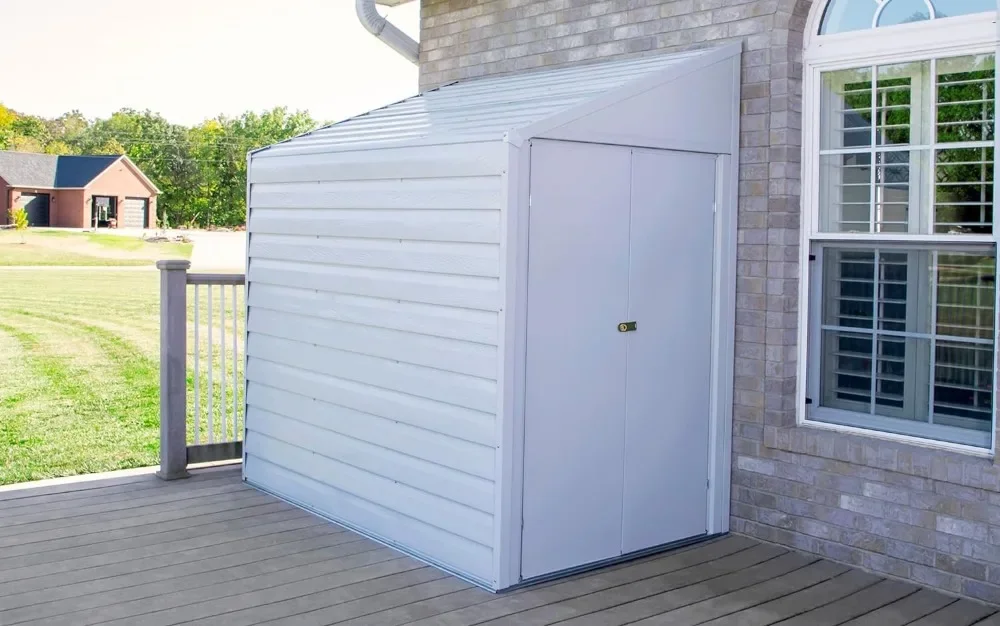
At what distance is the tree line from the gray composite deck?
4036 centimetres

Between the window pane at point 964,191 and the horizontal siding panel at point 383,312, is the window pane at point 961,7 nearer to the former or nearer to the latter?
the window pane at point 964,191

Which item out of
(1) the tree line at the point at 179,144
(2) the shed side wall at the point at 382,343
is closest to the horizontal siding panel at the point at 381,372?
(2) the shed side wall at the point at 382,343

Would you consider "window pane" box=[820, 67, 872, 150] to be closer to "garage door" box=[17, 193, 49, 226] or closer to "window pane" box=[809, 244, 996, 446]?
"window pane" box=[809, 244, 996, 446]

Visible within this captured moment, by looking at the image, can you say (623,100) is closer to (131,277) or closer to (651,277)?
(651,277)

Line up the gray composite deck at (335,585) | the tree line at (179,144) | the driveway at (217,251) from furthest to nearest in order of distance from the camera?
the tree line at (179,144), the driveway at (217,251), the gray composite deck at (335,585)

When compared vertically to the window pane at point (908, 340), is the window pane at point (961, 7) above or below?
above

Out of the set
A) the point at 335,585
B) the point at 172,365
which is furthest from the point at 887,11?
the point at 172,365

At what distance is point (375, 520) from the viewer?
504 centimetres

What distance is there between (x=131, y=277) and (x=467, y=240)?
2542 cm

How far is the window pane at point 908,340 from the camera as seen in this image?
14.2 ft

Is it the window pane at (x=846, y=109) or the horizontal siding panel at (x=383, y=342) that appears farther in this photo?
the window pane at (x=846, y=109)

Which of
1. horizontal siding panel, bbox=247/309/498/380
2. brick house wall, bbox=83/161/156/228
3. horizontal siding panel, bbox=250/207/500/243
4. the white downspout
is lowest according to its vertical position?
horizontal siding panel, bbox=247/309/498/380

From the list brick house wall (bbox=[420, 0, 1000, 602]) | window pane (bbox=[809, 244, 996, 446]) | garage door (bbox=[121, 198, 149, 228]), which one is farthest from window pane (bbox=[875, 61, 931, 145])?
garage door (bbox=[121, 198, 149, 228])

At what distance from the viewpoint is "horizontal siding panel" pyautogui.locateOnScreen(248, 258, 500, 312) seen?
437 cm
